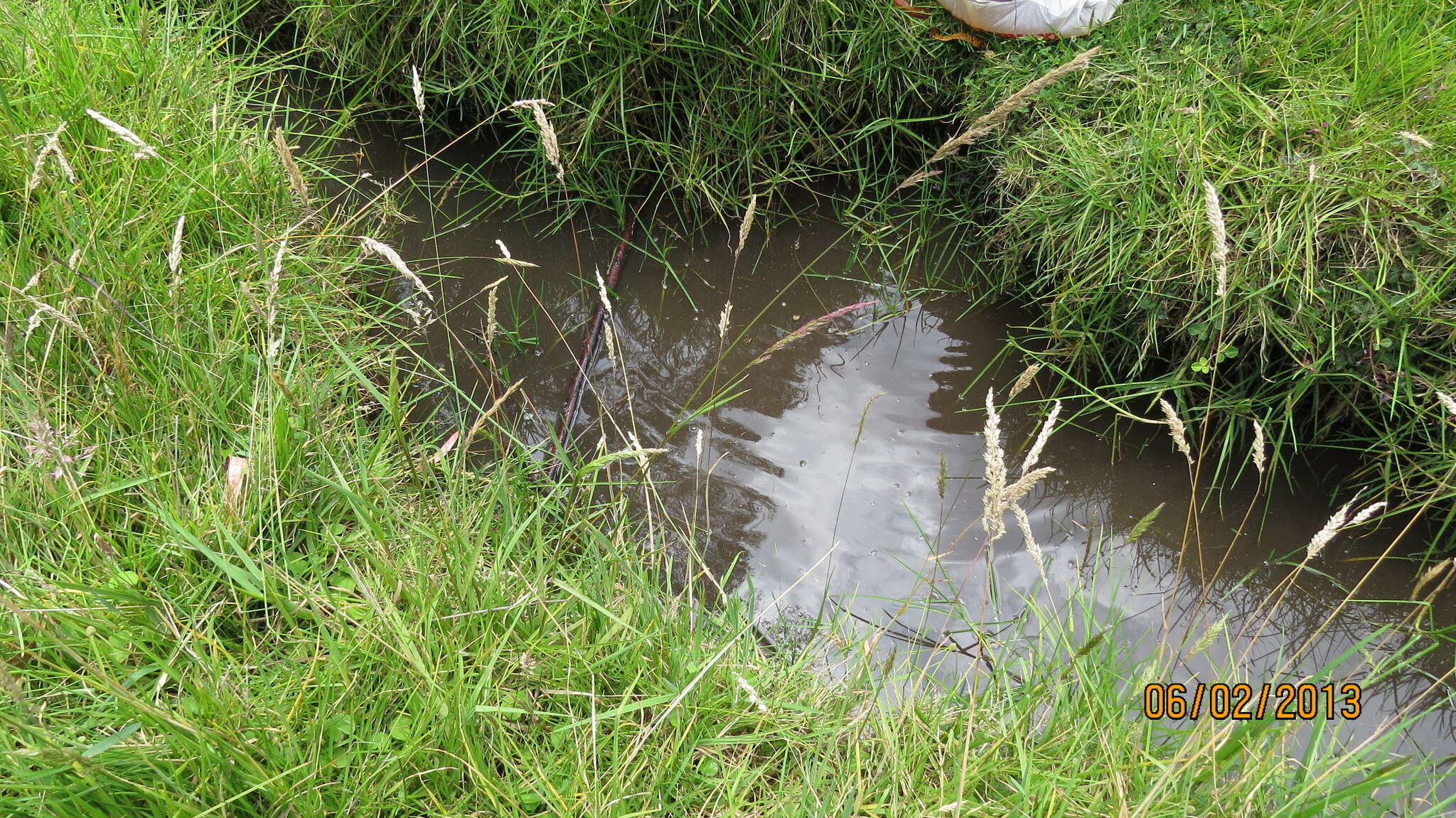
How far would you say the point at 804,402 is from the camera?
8.27 feet

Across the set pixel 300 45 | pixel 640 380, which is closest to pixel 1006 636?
pixel 640 380

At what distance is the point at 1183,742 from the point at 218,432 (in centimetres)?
189

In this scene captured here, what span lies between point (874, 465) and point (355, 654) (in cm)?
136

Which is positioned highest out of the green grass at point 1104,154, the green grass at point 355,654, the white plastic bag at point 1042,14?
the white plastic bag at point 1042,14

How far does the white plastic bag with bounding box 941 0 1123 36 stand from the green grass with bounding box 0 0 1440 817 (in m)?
1.79

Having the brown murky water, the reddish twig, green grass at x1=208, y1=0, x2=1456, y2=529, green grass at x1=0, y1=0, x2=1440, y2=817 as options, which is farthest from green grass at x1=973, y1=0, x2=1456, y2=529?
the reddish twig

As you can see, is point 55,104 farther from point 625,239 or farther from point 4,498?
point 625,239

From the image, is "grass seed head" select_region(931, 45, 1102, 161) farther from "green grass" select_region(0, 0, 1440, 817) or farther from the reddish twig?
"green grass" select_region(0, 0, 1440, 817)

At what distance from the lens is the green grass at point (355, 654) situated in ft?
4.38

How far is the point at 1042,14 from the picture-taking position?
8.93 feet

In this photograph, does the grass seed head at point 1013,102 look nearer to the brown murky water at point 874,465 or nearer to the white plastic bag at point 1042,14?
the brown murky water at point 874,465

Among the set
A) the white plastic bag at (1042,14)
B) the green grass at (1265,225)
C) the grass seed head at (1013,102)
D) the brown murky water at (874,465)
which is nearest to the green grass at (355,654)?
the brown murky water at (874,465)

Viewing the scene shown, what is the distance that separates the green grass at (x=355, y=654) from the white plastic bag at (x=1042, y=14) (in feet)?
5.86

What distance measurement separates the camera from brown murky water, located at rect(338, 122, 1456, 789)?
208 centimetres
